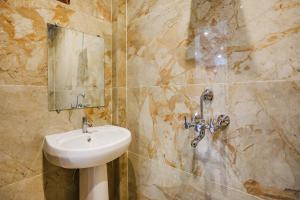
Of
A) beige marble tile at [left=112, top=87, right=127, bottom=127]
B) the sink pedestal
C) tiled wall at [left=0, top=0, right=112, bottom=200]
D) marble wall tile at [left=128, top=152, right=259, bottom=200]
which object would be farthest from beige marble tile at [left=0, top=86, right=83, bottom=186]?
marble wall tile at [left=128, top=152, right=259, bottom=200]

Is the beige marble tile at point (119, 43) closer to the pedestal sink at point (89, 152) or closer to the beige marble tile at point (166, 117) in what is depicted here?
the beige marble tile at point (166, 117)

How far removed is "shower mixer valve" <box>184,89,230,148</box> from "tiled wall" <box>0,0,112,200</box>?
864 millimetres

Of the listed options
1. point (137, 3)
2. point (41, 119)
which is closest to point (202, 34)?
point (137, 3)

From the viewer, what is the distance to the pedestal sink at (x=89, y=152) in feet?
2.94

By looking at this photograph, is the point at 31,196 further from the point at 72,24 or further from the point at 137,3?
the point at 137,3

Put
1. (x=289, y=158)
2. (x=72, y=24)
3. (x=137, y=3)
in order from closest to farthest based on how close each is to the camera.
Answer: (x=289, y=158), (x=72, y=24), (x=137, y=3)

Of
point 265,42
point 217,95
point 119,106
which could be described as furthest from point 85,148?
point 265,42

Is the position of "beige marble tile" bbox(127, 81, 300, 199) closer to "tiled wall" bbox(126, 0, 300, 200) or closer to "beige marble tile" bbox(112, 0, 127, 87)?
"tiled wall" bbox(126, 0, 300, 200)

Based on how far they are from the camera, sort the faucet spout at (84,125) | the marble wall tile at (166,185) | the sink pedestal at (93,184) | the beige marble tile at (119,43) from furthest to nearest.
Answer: the beige marble tile at (119,43) → the faucet spout at (84,125) → the sink pedestal at (93,184) → the marble wall tile at (166,185)

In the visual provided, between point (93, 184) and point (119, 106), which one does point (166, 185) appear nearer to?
point (93, 184)

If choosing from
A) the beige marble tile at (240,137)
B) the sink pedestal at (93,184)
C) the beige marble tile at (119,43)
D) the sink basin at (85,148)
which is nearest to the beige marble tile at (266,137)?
the beige marble tile at (240,137)

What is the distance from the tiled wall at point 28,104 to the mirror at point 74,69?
0.16 feet

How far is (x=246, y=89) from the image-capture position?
89 centimetres

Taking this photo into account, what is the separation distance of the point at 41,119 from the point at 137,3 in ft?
3.65
